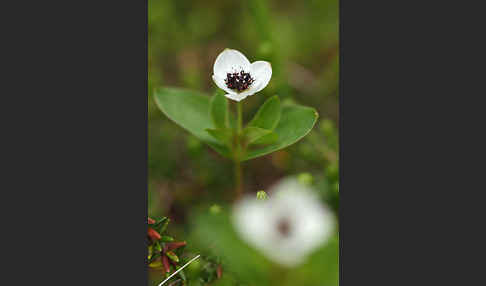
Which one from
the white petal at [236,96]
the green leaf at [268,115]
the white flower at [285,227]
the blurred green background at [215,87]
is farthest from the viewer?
the blurred green background at [215,87]

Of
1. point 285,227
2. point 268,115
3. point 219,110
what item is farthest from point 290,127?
point 285,227

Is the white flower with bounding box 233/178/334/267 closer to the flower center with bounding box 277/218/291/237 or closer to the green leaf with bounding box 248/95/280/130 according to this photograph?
the flower center with bounding box 277/218/291/237

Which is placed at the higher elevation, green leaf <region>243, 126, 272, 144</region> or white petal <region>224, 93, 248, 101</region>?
white petal <region>224, 93, 248, 101</region>

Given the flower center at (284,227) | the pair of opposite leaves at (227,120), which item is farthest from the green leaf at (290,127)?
the flower center at (284,227)

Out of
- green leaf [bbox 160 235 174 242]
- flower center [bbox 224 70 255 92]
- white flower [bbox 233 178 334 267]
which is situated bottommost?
green leaf [bbox 160 235 174 242]

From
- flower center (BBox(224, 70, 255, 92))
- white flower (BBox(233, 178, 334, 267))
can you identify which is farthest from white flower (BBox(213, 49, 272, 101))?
white flower (BBox(233, 178, 334, 267))

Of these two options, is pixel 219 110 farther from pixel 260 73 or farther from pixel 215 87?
pixel 215 87

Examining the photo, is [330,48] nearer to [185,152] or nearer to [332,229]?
[185,152]

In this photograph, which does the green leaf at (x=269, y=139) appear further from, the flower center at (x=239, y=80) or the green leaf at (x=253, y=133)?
the flower center at (x=239, y=80)
